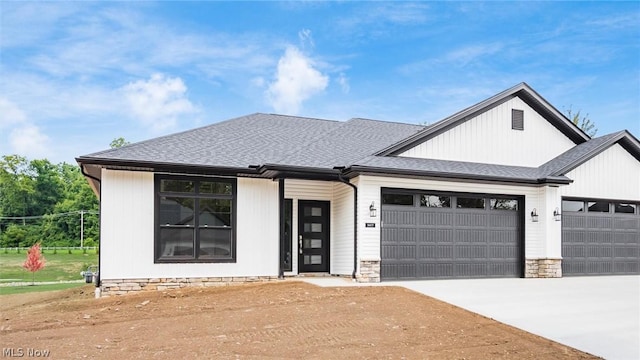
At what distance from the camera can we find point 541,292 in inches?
446

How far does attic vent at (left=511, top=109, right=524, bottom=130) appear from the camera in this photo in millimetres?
14758

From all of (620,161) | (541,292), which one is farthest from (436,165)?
(620,161)

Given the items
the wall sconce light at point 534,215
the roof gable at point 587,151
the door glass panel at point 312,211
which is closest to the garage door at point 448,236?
the wall sconce light at point 534,215

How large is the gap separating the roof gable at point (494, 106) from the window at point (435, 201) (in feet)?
4.43

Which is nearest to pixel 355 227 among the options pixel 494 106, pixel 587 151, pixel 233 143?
pixel 233 143

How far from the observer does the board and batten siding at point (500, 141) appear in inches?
546

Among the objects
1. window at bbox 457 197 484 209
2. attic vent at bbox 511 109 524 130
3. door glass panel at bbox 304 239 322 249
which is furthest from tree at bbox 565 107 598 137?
door glass panel at bbox 304 239 322 249

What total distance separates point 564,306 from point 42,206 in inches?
1872

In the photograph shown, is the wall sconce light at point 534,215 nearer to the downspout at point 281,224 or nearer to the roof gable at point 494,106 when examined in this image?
the roof gable at point 494,106

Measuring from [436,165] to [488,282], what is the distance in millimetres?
3180

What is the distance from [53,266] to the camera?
1182 inches

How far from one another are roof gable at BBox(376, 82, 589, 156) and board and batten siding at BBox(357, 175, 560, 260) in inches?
39.8

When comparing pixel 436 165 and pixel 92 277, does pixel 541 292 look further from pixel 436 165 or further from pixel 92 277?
pixel 92 277

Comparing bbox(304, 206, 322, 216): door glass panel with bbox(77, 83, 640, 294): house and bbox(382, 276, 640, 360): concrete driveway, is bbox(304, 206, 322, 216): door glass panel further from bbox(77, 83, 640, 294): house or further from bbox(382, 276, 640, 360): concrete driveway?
bbox(382, 276, 640, 360): concrete driveway
